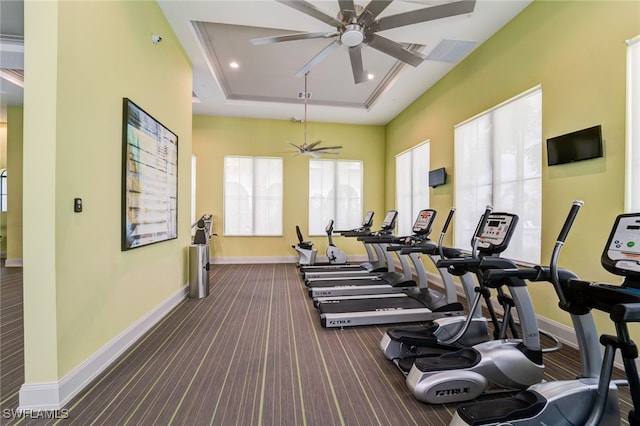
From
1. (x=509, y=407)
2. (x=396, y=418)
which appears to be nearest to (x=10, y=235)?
(x=396, y=418)

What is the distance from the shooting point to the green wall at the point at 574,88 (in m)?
2.41

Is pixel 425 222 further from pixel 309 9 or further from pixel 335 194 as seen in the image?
pixel 335 194

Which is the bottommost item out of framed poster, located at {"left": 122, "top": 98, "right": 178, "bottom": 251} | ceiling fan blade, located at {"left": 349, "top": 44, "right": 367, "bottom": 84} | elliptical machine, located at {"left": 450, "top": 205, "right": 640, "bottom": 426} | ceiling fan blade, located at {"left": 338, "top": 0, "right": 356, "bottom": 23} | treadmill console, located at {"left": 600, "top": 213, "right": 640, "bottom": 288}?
elliptical machine, located at {"left": 450, "top": 205, "right": 640, "bottom": 426}

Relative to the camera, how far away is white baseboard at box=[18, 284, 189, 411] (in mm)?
1799

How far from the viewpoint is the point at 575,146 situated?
2.71 m

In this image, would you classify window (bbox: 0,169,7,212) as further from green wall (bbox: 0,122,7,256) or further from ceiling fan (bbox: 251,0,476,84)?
ceiling fan (bbox: 251,0,476,84)

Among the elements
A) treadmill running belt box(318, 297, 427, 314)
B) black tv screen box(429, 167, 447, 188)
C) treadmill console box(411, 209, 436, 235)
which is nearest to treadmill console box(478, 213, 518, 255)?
treadmill console box(411, 209, 436, 235)

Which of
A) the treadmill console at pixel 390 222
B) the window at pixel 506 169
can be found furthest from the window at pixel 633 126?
the treadmill console at pixel 390 222

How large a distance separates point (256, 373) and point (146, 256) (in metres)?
1.82

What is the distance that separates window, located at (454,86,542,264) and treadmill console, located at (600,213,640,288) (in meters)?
1.85

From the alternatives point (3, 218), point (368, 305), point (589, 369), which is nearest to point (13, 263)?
point (3, 218)

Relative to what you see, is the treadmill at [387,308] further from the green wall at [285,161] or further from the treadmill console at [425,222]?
the green wall at [285,161]

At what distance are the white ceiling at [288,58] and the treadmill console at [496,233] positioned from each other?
248 cm

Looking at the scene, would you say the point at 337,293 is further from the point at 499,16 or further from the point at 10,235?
the point at 10,235
